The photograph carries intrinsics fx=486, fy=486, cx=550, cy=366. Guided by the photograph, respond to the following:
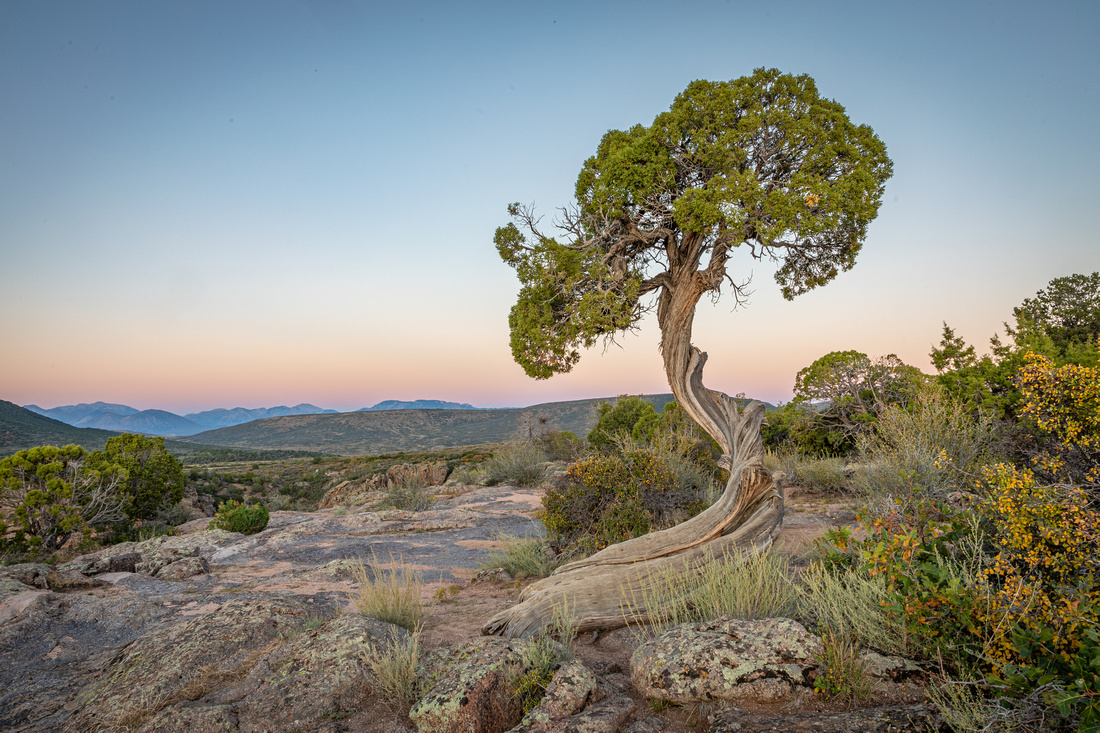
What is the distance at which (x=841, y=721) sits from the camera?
8.85ft

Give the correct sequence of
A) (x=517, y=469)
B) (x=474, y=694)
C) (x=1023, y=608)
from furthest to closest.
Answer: (x=517, y=469)
(x=474, y=694)
(x=1023, y=608)

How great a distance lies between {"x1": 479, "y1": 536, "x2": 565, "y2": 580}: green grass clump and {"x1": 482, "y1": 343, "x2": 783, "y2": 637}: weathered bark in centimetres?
146

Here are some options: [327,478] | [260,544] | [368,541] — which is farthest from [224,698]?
[327,478]

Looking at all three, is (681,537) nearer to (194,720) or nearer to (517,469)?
(194,720)

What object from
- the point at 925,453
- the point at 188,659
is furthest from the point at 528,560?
the point at 925,453

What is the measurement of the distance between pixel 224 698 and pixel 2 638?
322 cm

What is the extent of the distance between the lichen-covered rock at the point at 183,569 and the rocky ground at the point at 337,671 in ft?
2.18

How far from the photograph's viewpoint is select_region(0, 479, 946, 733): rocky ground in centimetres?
310

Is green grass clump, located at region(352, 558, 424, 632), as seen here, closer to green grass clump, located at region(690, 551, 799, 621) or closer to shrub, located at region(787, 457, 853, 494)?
green grass clump, located at region(690, 551, 799, 621)

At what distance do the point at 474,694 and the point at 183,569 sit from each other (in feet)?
24.3

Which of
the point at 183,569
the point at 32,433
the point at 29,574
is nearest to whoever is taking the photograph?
the point at 29,574

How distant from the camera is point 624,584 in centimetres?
555

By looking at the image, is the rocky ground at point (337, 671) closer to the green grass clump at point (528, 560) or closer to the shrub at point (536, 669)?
the shrub at point (536, 669)

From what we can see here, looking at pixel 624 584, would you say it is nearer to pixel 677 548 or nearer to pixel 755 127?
pixel 677 548
